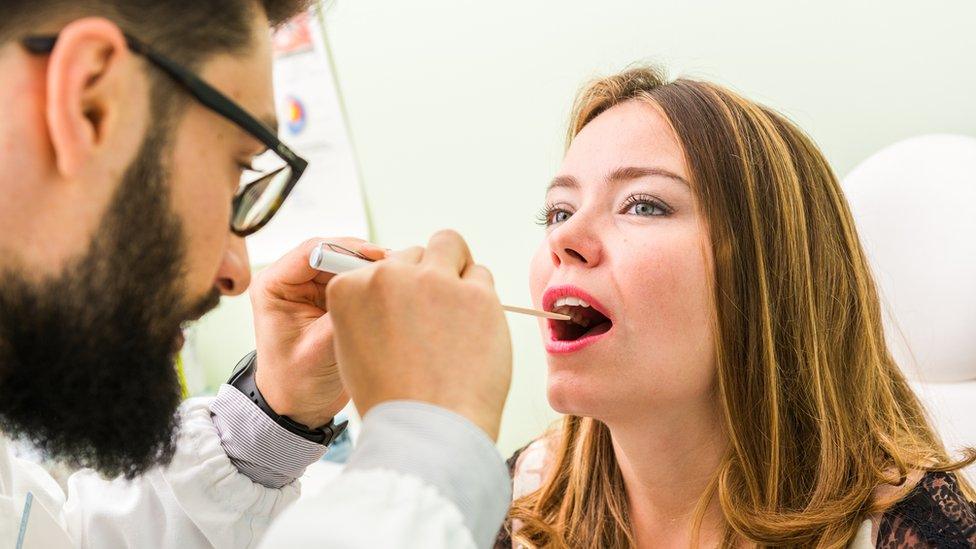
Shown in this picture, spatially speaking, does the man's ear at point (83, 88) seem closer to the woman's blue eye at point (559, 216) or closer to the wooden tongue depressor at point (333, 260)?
the wooden tongue depressor at point (333, 260)

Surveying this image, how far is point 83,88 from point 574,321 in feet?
2.18

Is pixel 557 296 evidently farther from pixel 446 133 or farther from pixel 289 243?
pixel 289 243

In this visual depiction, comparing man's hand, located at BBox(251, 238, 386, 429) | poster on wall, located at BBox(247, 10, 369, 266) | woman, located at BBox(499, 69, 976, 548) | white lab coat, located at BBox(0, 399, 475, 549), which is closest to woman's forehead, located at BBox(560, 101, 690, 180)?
woman, located at BBox(499, 69, 976, 548)

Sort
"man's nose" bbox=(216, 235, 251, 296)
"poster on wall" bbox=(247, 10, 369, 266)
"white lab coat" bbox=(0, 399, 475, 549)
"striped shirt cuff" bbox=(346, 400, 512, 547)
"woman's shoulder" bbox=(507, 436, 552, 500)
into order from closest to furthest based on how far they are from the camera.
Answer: "striped shirt cuff" bbox=(346, 400, 512, 547) < "man's nose" bbox=(216, 235, 251, 296) < "white lab coat" bbox=(0, 399, 475, 549) < "woman's shoulder" bbox=(507, 436, 552, 500) < "poster on wall" bbox=(247, 10, 369, 266)

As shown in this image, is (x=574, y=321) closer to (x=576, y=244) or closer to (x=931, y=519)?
(x=576, y=244)

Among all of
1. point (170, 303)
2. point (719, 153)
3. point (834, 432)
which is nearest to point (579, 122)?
point (719, 153)

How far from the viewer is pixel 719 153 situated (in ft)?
3.47

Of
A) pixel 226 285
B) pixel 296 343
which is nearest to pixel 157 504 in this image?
pixel 296 343

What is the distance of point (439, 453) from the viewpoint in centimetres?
60

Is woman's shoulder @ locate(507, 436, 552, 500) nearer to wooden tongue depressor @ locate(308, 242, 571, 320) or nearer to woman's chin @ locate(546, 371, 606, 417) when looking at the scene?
woman's chin @ locate(546, 371, 606, 417)

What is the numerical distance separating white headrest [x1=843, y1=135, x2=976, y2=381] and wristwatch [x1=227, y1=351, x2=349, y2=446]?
2.81 ft

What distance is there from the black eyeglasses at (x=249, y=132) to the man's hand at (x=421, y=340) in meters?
0.17

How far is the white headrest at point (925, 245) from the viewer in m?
1.21

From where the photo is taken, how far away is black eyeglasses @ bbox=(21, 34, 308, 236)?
0.66m
